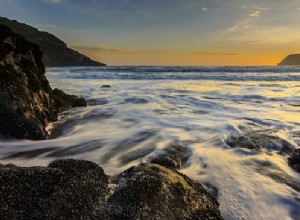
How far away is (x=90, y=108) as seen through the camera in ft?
40.7

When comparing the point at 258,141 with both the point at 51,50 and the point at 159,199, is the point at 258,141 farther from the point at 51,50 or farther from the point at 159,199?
the point at 51,50

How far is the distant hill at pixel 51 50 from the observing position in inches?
4744

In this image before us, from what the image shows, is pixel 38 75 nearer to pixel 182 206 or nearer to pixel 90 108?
pixel 90 108

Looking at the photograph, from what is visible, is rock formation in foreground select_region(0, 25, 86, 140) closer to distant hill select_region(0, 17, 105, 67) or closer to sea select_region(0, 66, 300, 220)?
sea select_region(0, 66, 300, 220)

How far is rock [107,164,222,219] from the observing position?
3.35 metres

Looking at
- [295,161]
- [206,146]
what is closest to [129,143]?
[206,146]

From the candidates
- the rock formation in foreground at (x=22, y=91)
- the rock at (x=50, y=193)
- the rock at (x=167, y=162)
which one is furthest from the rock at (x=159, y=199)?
the rock formation in foreground at (x=22, y=91)

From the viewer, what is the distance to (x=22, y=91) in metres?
8.19

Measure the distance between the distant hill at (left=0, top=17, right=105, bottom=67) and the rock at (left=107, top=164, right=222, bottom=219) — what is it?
117091mm

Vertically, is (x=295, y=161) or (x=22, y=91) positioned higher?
(x=22, y=91)

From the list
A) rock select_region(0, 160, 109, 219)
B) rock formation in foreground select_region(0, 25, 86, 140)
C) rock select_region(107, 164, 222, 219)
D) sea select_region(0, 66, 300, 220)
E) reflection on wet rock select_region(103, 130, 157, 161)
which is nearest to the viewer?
rock select_region(0, 160, 109, 219)

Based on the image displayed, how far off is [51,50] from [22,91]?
125m

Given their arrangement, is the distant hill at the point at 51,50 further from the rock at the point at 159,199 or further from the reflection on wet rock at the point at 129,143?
the rock at the point at 159,199

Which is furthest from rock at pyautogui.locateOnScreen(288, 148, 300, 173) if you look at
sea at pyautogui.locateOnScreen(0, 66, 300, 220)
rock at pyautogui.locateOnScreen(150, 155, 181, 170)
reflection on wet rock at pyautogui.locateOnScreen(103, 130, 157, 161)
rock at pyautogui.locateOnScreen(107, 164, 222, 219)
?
reflection on wet rock at pyautogui.locateOnScreen(103, 130, 157, 161)
